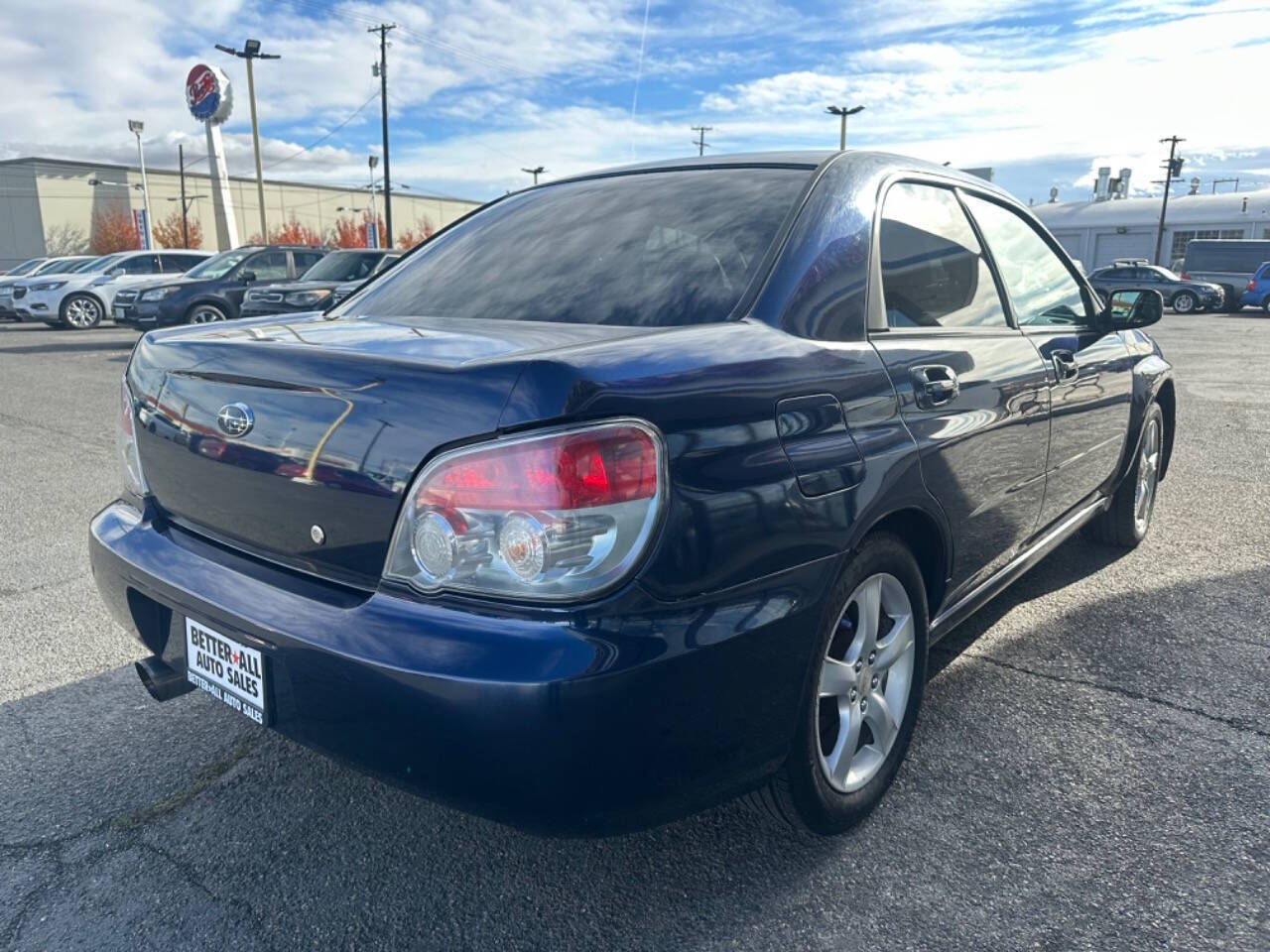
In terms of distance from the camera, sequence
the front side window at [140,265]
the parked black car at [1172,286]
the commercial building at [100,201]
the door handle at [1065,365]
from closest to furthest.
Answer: the door handle at [1065,365]
the front side window at [140,265]
the parked black car at [1172,286]
the commercial building at [100,201]

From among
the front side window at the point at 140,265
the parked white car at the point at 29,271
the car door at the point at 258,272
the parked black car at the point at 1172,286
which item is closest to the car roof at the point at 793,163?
the car door at the point at 258,272

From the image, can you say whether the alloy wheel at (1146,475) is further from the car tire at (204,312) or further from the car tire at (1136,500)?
the car tire at (204,312)

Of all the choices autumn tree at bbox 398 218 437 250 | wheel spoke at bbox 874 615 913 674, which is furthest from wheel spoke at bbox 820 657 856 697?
autumn tree at bbox 398 218 437 250

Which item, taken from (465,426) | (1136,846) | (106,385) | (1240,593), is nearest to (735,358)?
(465,426)

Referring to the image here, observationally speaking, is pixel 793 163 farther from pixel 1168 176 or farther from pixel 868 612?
pixel 1168 176

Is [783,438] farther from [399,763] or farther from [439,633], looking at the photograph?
[399,763]

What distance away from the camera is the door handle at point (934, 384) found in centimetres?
233

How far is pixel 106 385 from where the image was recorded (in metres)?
10.2

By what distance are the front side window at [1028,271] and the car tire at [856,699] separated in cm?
128

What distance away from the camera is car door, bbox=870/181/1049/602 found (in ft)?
7.77

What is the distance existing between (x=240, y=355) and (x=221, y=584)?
49 centimetres

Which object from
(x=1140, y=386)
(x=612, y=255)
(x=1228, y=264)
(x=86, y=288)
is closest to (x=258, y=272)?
(x=86, y=288)

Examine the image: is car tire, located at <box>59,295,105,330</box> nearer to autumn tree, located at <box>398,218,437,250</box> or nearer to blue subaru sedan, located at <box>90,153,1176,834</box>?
blue subaru sedan, located at <box>90,153,1176,834</box>

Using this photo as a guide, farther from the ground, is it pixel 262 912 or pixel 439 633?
pixel 439 633
